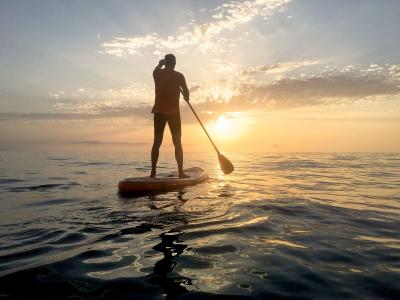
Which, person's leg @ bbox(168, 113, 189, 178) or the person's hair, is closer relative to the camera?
the person's hair

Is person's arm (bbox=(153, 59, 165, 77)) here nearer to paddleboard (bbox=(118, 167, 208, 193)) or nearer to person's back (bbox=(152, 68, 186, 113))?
person's back (bbox=(152, 68, 186, 113))

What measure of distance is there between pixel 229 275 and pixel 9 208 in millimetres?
4740

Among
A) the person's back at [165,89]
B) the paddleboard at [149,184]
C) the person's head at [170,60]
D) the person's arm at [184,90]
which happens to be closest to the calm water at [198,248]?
the paddleboard at [149,184]

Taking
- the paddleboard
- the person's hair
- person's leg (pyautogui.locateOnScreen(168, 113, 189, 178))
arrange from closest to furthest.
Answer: the paddleboard
the person's hair
person's leg (pyautogui.locateOnScreen(168, 113, 189, 178))

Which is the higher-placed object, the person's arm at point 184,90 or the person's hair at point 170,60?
the person's hair at point 170,60

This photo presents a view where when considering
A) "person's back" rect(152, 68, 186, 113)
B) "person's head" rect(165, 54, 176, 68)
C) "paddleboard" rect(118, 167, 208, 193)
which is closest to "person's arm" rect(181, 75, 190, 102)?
"person's back" rect(152, 68, 186, 113)

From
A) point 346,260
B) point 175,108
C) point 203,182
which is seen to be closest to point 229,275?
point 346,260

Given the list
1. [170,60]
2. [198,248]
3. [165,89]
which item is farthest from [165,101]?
[198,248]

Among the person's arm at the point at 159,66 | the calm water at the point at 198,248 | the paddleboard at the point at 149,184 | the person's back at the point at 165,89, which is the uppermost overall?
the person's arm at the point at 159,66

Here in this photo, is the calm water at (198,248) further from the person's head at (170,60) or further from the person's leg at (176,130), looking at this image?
the person's head at (170,60)

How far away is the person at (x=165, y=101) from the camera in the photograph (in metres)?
8.53

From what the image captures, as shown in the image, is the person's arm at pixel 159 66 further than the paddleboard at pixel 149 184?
Yes

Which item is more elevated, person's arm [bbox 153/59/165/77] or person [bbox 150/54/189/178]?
person's arm [bbox 153/59/165/77]

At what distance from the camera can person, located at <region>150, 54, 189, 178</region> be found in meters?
8.53
